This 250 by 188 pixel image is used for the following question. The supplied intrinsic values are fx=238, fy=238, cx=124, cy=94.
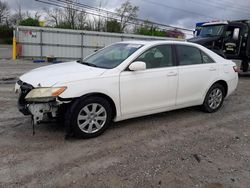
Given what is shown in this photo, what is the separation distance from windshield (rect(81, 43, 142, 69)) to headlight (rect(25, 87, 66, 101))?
1.04 meters

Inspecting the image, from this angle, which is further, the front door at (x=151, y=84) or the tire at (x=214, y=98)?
the tire at (x=214, y=98)

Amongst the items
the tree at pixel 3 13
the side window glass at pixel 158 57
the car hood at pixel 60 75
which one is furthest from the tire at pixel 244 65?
the tree at pixel 3 13

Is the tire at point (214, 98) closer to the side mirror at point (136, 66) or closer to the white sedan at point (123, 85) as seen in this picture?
the white sedan at point (123, 85)

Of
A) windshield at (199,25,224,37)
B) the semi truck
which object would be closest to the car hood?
the semi truck

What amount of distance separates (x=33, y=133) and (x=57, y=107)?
2.51 feet

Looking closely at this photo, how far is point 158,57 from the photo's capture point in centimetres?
452

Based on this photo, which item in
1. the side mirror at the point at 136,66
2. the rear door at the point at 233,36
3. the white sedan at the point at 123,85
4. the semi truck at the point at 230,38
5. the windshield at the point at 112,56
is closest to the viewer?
the white sedan at the point at 123,85

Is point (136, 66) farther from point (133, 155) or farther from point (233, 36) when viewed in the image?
point (233, 36)

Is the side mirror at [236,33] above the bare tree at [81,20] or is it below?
below

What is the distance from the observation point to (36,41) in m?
16.9

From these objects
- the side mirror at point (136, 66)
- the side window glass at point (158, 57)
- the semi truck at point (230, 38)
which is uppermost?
the semi truck at point (230, 38)

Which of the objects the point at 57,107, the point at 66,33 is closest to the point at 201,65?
the point at 57,107

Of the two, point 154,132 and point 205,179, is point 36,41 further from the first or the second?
point 205,179

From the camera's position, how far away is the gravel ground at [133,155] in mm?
2818
